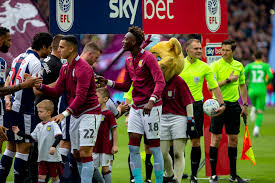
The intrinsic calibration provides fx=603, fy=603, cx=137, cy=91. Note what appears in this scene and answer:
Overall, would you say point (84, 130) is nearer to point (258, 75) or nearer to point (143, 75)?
point (143, 75)

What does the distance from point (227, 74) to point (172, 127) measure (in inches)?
76.9

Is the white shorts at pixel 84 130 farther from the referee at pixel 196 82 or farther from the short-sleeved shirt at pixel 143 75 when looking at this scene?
the referee at pixel 196 82

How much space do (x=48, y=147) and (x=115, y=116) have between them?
1241mm

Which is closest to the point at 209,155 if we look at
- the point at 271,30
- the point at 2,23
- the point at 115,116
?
the point at 115,116

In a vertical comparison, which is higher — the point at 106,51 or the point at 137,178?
the point at 106,51

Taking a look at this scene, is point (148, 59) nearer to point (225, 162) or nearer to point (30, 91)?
point (30, 91)

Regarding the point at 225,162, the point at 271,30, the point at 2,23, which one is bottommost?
the point at 225,162

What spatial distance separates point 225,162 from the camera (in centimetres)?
1057

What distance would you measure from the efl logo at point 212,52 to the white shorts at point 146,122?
243 cm

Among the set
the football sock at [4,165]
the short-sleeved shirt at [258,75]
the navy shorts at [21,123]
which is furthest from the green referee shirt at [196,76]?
the short-sleeved shirt at [258,75]

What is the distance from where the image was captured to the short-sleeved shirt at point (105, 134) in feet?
28.4

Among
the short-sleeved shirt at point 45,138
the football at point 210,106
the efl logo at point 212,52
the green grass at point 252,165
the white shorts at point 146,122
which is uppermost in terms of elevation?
the efl logo at point 212,52

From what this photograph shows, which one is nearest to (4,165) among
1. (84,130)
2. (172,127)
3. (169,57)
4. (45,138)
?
(45,138)

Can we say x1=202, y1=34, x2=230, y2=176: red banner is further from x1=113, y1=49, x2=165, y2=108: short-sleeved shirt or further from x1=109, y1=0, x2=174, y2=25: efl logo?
x1=113, y1=49, x2=165, y2=108: short-sleeved shirt
